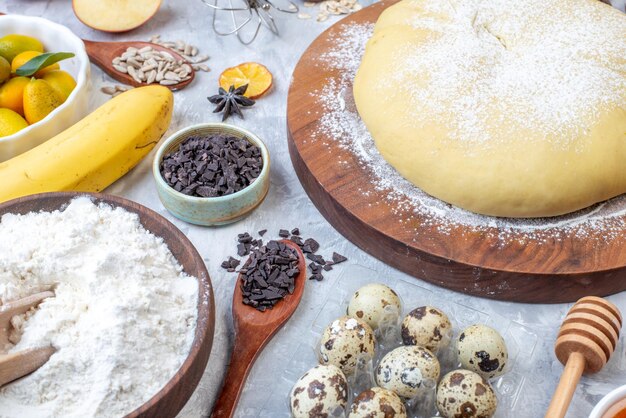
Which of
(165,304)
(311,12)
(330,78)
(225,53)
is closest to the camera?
(165,304)

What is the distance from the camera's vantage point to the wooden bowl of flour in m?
1.00

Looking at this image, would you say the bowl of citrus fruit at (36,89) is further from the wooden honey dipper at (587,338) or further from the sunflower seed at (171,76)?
the wooden honey dipper at (587,338)

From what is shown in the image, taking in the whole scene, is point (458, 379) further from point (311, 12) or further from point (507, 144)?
point (311, 12)

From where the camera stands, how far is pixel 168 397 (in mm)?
1004

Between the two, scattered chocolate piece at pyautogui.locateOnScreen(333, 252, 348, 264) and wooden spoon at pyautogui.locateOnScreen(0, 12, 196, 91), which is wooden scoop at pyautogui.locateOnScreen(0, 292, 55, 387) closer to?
scattered chocolate piece at pyautogui.locateOnScreen(333, 252, 348, 264)

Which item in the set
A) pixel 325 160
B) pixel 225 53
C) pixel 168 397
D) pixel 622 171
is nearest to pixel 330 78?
pixel 325 160

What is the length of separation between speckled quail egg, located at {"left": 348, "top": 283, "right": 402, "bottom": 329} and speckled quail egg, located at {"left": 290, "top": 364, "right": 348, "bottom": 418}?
143mm

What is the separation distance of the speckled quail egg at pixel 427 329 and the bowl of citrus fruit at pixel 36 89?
96 centimetres

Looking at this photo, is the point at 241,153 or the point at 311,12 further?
the point at 311,12

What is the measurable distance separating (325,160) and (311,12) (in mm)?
835

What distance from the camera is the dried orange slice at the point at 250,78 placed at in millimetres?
1853

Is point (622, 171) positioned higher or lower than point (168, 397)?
higher

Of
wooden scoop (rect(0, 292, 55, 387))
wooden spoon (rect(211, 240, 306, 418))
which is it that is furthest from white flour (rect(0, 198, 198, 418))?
wooden spoon (rect(211, 240, 306, 418))

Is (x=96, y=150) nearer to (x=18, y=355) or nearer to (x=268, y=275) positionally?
(x=268, y=275)
